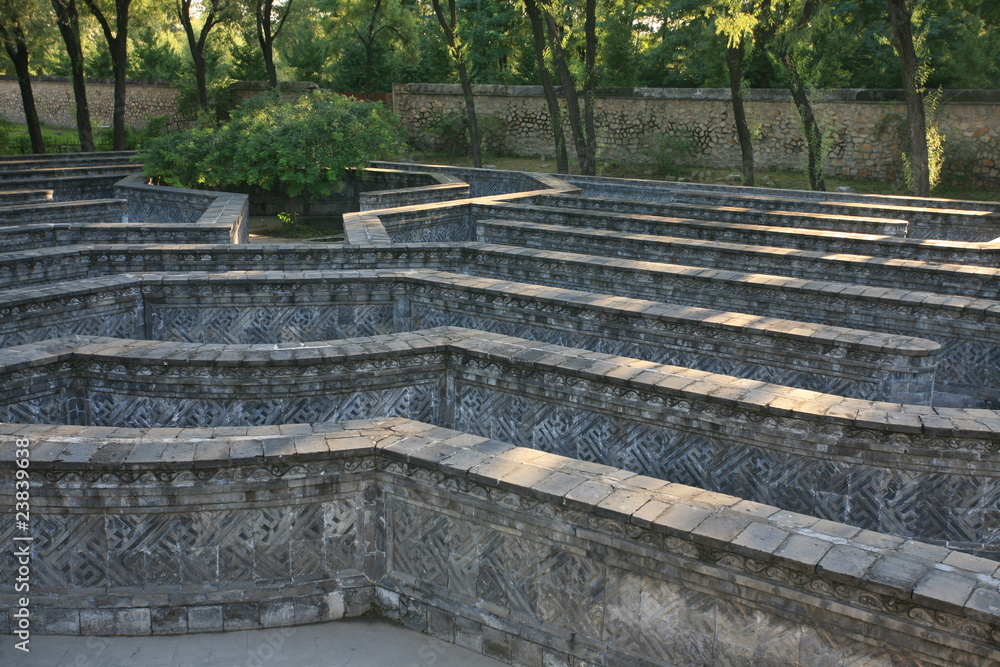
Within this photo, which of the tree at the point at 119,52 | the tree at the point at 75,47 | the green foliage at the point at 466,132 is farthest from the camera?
the green foliage at the point at 466,132

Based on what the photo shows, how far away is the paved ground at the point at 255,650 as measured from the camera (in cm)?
410

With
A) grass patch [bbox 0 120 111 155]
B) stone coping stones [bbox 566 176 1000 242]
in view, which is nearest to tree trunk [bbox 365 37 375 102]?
grass patch [bbox 0 120 111 155]

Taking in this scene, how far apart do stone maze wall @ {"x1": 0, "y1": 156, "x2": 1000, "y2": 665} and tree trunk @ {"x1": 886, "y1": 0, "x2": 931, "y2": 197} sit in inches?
387

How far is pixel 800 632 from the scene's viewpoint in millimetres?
3498

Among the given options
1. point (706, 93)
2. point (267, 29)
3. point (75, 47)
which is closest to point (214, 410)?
point (75, 47)

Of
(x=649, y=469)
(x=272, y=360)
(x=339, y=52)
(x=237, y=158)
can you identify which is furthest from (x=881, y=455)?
(x=339, y=52)

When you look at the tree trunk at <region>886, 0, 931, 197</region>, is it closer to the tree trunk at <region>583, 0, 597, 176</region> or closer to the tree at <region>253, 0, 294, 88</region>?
the tree trunk at <region>583, 0, 597, 176</region>

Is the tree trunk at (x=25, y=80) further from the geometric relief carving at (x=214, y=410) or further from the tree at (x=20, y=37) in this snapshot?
the geometric relief carving at (x=214, y=410)

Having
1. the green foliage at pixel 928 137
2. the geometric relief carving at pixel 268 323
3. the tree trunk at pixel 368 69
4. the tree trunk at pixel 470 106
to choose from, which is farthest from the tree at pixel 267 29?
the geometric relief carving at pixel 268 323

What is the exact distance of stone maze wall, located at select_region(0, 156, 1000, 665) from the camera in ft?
12.0

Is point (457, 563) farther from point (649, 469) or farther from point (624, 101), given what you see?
point (624, 101)

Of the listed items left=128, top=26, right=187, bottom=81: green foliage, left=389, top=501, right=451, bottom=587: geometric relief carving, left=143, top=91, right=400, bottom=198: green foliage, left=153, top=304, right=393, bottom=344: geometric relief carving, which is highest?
left=128, top=26, right=187, bottom=81: green foliage

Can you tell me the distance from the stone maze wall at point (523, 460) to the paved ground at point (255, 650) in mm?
77

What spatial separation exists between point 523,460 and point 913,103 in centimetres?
1608
